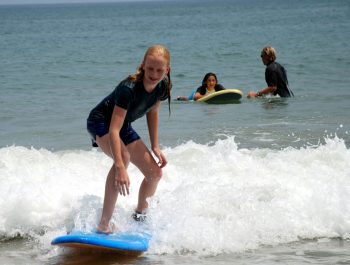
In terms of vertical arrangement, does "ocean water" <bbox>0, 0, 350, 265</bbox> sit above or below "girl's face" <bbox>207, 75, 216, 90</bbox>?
below

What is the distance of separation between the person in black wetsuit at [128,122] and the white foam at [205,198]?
29 cm

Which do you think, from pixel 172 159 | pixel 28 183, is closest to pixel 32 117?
pixel 172 159

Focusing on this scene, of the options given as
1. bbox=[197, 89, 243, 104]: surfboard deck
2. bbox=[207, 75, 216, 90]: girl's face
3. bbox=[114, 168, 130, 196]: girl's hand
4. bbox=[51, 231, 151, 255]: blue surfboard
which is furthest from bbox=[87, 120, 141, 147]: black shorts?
bbox=[207, 75, 216, 90]: girl's face

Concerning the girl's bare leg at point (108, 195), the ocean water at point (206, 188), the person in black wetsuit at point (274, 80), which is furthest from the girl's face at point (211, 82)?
the girl's bare leg at point (108, 195)

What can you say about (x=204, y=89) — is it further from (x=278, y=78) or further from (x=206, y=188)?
(x=206, y=188)

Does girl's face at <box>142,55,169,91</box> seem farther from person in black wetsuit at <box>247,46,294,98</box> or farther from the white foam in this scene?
person in black wetsuit at <box>247,46,294,98</box>

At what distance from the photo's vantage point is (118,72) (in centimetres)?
2188

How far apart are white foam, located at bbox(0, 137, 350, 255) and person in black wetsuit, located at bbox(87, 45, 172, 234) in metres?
0.29

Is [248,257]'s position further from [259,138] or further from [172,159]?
[259,138]

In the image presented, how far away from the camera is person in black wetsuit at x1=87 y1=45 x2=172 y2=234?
15.2ft

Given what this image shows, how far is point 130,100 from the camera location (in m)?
4.66

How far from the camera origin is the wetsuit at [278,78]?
13.7 m

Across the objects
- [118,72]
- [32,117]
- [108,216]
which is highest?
[118,72]

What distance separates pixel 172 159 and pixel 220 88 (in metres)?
6.73
